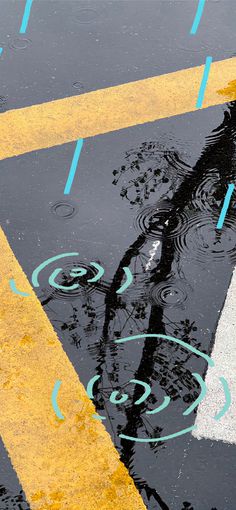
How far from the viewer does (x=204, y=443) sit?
3322 millimetres

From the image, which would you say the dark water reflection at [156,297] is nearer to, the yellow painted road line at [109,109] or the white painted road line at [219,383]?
the white painted road line at [219,383]

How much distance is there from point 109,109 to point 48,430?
98.7 inches

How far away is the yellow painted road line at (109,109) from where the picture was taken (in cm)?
491

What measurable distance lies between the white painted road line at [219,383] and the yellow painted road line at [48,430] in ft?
1.42

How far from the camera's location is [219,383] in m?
3.55

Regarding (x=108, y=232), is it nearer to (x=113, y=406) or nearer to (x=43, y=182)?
(x=43, y=182)
